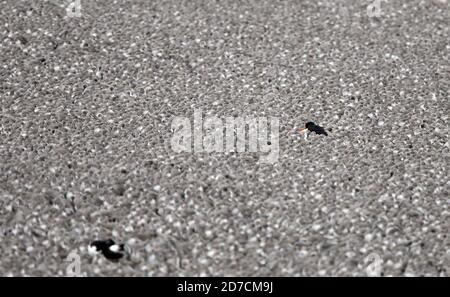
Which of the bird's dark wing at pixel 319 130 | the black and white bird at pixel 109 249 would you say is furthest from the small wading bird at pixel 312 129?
the black and white bird at pixel 109 249

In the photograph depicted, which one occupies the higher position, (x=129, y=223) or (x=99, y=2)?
(x=99, y=2)

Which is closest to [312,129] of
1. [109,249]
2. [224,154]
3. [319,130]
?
[319,130]

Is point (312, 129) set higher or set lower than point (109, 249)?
higher

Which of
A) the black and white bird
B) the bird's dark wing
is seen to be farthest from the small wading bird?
the black and white bird

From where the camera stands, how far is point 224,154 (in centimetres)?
269

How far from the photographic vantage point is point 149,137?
9.06ft

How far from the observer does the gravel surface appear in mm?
2236

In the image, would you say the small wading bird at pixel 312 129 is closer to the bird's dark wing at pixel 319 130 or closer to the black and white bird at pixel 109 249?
the bird's dark wing at pixel 319 130

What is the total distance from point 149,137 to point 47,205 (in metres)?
0.61

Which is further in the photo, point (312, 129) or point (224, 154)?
point (312, 129)

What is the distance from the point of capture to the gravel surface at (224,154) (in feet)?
7.34

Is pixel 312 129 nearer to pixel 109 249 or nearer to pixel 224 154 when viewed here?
pixel 224 154
